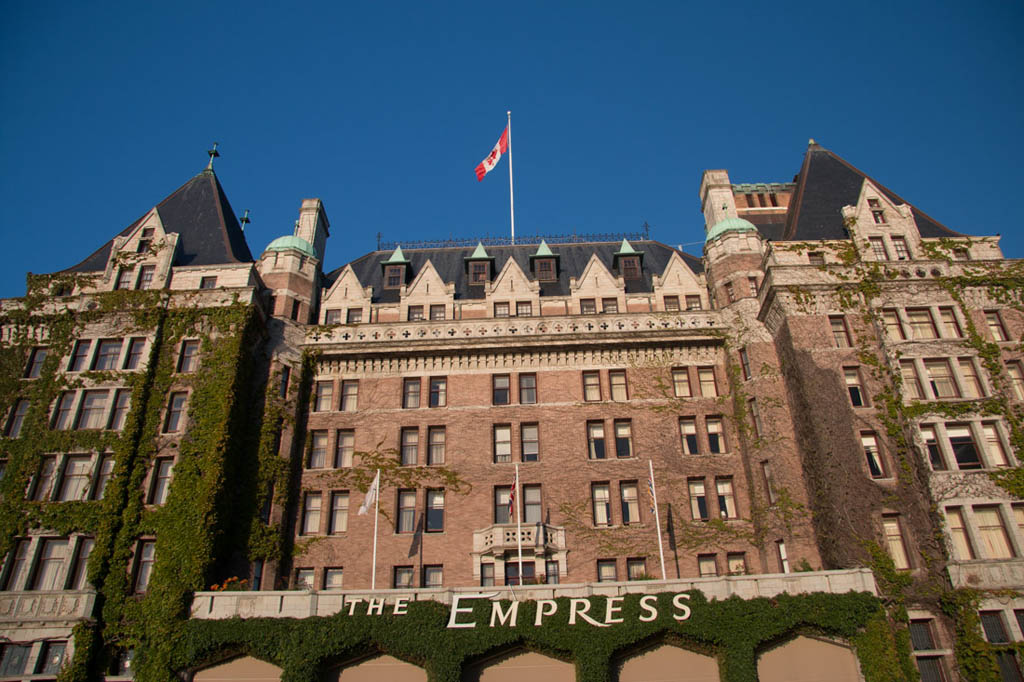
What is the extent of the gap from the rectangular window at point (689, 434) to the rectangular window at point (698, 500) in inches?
64.1

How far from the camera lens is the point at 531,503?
37594 millimetres

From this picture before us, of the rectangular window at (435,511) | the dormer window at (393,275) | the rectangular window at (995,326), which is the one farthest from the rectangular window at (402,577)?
the rectangular window at (995,326)

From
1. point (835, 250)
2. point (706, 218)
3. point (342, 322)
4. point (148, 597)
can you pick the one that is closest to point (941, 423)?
point (835, 250)

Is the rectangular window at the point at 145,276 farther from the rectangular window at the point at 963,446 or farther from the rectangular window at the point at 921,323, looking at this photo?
the rectangular window at the point at 963,446

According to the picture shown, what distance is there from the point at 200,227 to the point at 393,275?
41.1ft

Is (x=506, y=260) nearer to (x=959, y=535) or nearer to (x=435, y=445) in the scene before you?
(x=435, y=445)

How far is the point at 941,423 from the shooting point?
109ft

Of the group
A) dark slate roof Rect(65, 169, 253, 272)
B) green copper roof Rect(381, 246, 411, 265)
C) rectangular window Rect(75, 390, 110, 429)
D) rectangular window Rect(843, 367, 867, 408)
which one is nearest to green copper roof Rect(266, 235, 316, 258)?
dark slate roof Rect(65, 169, 253, 272)

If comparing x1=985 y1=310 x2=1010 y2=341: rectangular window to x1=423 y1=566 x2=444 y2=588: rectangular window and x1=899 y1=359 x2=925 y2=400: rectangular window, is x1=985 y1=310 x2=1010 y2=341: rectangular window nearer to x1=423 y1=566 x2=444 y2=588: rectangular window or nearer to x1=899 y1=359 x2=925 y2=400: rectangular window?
x1=899 y1=359 x2=925 y2=400: rectangular window

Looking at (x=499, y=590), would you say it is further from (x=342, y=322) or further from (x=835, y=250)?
(x=835, y=250)

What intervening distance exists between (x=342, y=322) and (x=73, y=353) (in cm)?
1428

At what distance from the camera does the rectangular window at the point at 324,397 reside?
40812 mm

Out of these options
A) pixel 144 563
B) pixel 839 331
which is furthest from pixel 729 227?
pixel 144 563

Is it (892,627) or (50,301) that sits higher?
(50,301)
